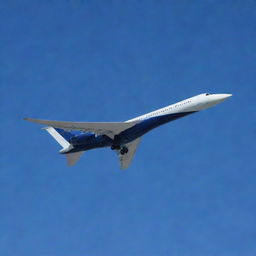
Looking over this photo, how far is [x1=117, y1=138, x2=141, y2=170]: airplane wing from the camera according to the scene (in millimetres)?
55656

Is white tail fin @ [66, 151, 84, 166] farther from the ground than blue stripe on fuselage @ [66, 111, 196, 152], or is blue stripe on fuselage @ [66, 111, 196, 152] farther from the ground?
white tail fin @ [66, 151, 84, 166]

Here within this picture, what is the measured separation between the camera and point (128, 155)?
56375 millimetres

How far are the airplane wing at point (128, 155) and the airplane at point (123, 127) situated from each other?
338cm

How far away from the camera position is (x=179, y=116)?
49.6 m

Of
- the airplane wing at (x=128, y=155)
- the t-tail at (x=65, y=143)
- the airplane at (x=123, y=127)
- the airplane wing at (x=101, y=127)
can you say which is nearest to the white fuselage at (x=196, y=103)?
the airplane at (x=123, y=127)

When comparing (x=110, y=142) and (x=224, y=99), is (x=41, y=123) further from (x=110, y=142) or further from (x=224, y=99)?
(x=224, y=99)

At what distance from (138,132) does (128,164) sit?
23.1 feet

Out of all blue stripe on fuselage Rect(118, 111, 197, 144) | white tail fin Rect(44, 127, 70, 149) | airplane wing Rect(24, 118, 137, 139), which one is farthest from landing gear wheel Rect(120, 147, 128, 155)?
white tail fin Rect(44, 127, 70, 149)

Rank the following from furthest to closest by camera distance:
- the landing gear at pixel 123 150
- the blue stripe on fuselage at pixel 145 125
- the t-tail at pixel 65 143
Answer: the landing gear at pixel 123 150, the t-tail at pixel 65 143, the blue stripe on fuselage at pixel 145 125

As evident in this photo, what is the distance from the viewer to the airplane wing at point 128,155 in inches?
2191

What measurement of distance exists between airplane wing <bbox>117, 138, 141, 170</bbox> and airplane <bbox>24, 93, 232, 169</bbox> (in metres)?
3.38

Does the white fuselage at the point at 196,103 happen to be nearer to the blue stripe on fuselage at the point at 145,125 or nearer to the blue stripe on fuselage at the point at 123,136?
the blue stripe on fuselage at the point at 145,125

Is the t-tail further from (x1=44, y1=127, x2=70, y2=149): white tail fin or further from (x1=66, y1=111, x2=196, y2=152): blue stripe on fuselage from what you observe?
(x1=66, y1=111, x2=196, y2=152): blue stripe on fuselage

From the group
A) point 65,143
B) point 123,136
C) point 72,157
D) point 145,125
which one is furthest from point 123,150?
point 145,125
